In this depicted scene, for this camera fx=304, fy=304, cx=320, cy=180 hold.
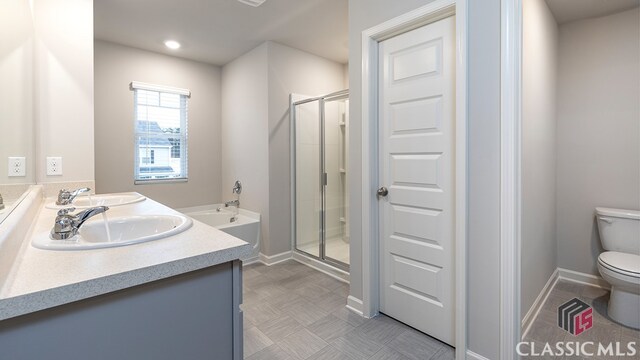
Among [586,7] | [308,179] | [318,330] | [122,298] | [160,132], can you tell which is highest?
[586,7]

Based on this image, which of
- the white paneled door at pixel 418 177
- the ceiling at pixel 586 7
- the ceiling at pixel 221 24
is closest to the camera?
the white paneled door at pixel 418 177

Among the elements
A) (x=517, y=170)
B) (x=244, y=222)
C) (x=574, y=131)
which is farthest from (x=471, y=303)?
(x=244, y=222)

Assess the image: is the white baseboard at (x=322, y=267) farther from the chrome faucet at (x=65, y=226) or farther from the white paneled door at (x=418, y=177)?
the chrome faucet at (x=65, y=226)

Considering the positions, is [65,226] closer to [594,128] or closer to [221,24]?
[221,24]

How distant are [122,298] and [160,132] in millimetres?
3313

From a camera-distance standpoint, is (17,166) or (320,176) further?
(320,176)

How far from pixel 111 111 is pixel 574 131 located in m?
4.57

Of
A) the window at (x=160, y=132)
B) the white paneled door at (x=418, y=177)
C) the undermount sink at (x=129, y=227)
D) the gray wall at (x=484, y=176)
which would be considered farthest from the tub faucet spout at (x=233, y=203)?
the gray wall at (x=484, y=176)

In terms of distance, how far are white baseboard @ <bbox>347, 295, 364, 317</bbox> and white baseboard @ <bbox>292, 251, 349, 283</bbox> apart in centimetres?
56

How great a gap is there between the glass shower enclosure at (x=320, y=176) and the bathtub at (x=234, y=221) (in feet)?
1.46

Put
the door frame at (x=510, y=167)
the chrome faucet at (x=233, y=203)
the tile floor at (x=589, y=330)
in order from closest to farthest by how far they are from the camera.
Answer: the door frame at (x=510, y=167) < the tile floor at (x=589, y=330) < the chrome faucet at (x=233, y=203)

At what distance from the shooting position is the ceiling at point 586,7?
233 cm

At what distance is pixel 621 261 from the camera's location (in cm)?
207

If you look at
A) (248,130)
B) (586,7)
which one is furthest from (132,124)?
(586,7)
